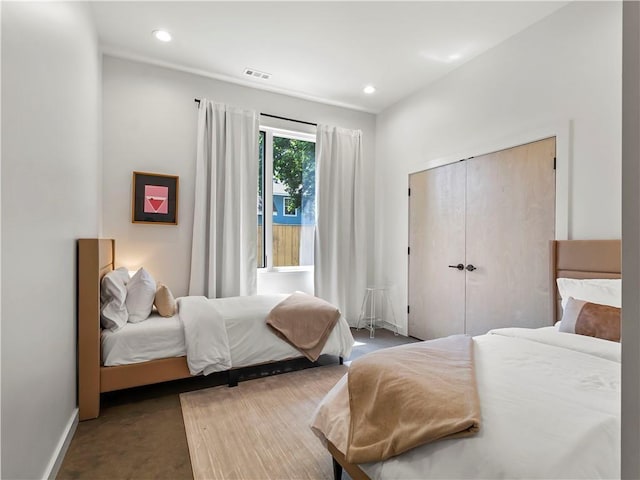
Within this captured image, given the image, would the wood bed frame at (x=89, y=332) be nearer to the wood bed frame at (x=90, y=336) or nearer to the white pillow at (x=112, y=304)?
the wood bed frame at (x=90, y=336)

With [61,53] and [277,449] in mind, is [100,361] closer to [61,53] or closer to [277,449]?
[277,449]

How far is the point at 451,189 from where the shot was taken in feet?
11.8

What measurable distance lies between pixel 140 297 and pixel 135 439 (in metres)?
1.06

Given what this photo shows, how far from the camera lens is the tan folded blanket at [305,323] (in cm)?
293

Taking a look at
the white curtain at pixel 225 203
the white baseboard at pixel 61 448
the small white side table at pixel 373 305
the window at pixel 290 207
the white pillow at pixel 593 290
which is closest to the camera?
the white baseboard at pixel 61 448

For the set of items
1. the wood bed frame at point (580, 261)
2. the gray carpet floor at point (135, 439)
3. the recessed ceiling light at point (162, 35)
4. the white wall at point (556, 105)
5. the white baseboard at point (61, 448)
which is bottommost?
the gray carpet floor at point (135, 439)

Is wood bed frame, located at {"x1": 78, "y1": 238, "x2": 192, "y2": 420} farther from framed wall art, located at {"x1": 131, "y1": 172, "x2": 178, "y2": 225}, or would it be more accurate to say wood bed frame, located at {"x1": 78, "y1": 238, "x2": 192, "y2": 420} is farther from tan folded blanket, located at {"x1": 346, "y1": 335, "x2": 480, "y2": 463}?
tan folded blanket, located at {"x1": 346, "y1": 335, "x2": 480, "y2": 463}

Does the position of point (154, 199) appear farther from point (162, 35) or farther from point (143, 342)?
point (143, 342)

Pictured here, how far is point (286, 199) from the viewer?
14.2 ft

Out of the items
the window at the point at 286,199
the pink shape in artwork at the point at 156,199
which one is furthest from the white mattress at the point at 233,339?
the pink shape in artwork at the point at 156,199

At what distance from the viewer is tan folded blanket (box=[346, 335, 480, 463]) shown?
115 cm

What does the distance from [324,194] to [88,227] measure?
260 cm

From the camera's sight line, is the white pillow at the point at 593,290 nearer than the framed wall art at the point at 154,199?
Yes

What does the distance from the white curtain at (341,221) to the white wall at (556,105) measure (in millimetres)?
777
